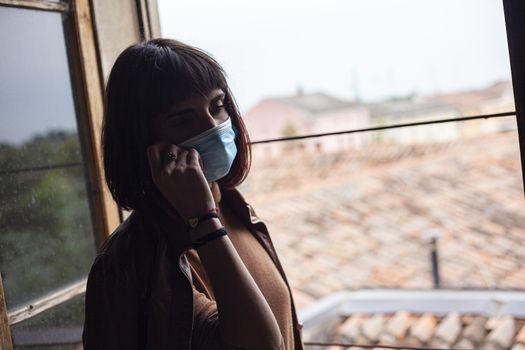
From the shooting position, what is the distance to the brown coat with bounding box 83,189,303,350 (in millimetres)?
806

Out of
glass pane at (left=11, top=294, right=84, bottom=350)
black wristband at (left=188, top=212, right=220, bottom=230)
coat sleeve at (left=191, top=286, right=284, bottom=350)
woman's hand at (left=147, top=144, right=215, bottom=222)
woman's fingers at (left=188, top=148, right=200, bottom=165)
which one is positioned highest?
woman's fingers at (left=188, top=148, right=200, bottom=165)

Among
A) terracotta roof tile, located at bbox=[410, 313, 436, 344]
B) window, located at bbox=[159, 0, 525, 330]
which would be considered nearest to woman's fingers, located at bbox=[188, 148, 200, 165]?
terracotta roof tile, located at bbox=[410, 313, 436, 344]

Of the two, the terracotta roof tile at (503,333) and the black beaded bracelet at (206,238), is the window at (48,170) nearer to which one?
the black beaded bracelet at (206,238)

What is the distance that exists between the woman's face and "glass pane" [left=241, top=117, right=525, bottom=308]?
162 inches

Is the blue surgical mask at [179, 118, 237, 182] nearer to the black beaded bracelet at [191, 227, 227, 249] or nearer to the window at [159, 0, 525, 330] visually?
the black beaded bracelet at [191, 227, 227, 249]

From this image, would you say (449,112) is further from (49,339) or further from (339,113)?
(49,339)

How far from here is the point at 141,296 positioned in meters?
0.83

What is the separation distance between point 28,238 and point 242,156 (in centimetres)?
47

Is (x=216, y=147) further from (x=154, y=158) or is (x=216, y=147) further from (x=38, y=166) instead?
(x=38, y=166)

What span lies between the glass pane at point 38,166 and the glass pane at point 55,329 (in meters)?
0.05

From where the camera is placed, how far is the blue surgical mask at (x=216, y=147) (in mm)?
894

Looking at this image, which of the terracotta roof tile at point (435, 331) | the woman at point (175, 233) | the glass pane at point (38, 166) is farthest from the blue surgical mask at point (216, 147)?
the terracotta roof tile at point (435, 331)

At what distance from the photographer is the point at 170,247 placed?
863 mm

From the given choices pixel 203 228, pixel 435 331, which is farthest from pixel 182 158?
pixel 435 331
